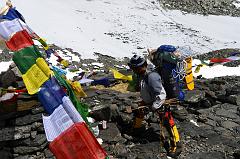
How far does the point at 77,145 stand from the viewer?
207 inches

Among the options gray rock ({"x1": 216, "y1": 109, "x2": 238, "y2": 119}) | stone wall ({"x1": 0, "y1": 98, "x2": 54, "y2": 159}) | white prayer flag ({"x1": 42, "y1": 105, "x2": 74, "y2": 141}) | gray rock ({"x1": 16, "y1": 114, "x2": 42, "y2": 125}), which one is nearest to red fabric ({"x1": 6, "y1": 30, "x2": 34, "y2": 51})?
stone wall ({"x1": 0, "y1": 98, "x2": 54, "y2": 159})

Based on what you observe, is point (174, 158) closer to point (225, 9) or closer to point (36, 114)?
point (36, 114)

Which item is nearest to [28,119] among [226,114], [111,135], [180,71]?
[111,135]

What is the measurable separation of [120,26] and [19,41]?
25360 millimetres

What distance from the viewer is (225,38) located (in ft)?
107

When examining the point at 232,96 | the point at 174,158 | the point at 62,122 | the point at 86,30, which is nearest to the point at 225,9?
the point at 86,30

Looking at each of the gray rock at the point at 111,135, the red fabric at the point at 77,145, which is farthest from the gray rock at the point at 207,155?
the red fabric at the point at 77,145

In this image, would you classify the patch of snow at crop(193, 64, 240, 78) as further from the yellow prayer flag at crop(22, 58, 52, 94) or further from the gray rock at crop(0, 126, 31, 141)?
the yellow prayer flag at crop(22, 58, 52, 94)

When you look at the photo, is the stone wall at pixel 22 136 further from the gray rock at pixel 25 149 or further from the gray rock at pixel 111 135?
the gray rock at pixel 111 135

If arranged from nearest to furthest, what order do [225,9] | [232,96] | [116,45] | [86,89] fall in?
1. [86,89]
2. [232,96]
3. [116,45]
4. [225,9]

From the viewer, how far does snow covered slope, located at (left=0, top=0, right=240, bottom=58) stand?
26.9m

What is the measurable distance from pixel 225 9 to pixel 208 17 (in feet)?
13.4

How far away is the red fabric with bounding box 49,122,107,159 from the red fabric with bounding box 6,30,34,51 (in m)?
2.54

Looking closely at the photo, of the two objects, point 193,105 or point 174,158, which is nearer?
point 174,158
